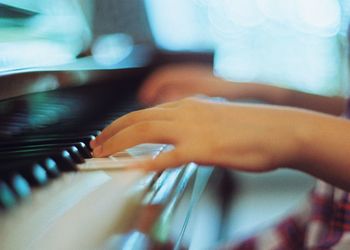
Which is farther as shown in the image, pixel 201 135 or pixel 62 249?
pixel 201 135

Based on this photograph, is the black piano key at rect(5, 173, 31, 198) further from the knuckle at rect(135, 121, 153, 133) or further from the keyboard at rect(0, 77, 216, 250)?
the knuckle at rect(135, 121, 153, 133)

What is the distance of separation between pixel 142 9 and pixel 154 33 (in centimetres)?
10

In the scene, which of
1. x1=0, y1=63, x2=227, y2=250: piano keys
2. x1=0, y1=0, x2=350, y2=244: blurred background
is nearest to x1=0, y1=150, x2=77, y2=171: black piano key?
x1=0, y1=63, x2=227, y2=250: piano keys

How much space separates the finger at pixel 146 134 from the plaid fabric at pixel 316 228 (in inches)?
13.8

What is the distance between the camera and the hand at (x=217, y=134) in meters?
0.42

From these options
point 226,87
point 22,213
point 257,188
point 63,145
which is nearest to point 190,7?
point 257,188

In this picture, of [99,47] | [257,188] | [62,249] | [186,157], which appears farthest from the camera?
[257,188]

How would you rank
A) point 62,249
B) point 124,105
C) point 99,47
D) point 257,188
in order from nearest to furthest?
point 62,249, point 124,105, point 99,47, point 257,188

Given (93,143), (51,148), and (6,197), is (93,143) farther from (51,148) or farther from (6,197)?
(6,197)

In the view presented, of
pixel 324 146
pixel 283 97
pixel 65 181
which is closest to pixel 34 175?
pixel 65 181

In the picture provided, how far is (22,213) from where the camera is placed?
1.09ft

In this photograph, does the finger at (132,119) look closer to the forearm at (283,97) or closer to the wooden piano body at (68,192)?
the wooden piano body at (68,192)

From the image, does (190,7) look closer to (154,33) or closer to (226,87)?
(154,33)

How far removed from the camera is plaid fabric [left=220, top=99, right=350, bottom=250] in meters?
0.69
